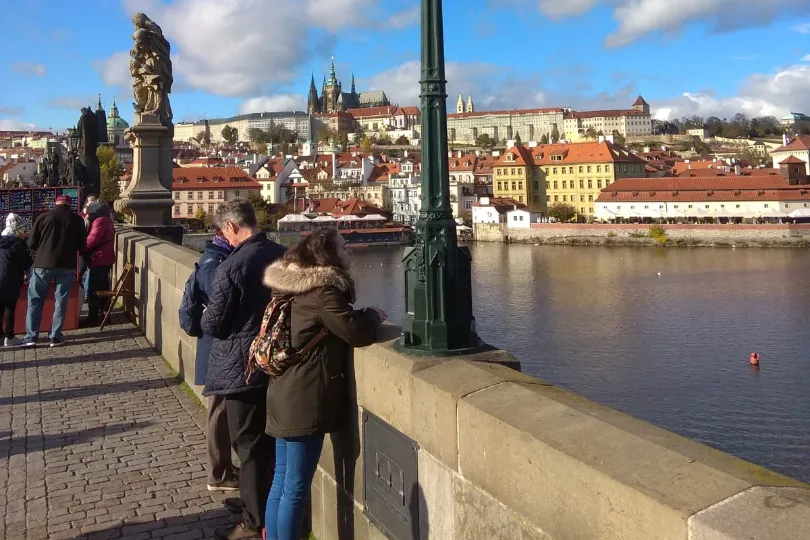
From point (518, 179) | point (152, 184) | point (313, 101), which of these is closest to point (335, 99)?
point (313, 101)

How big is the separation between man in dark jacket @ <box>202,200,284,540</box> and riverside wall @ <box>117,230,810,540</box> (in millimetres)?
276

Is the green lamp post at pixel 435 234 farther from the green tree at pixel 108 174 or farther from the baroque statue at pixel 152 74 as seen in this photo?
the green tree at pixel 108 174

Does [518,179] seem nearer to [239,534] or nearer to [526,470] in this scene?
[239,534]

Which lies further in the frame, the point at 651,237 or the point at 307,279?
the point at 651,237

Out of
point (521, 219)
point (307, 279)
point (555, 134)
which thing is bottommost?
point (307, 279)

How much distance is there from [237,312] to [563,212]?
77.8 metres

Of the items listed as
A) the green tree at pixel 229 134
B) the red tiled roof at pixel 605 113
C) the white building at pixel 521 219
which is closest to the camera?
the white building at pixel 521 219

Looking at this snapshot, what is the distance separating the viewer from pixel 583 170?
83562mm

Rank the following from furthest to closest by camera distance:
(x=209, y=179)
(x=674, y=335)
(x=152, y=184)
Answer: (x=209, y=179), (x=674, y=335), (x=152, y=184)

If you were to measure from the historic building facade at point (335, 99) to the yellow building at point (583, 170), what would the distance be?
266 feet

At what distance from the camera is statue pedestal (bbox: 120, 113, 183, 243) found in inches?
437

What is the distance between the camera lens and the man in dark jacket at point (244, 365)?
325 cm

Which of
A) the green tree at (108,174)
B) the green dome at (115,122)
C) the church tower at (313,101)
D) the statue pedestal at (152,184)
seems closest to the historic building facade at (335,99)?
the church tower at (313,101)

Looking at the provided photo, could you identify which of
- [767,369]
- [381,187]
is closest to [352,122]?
[381,187]
